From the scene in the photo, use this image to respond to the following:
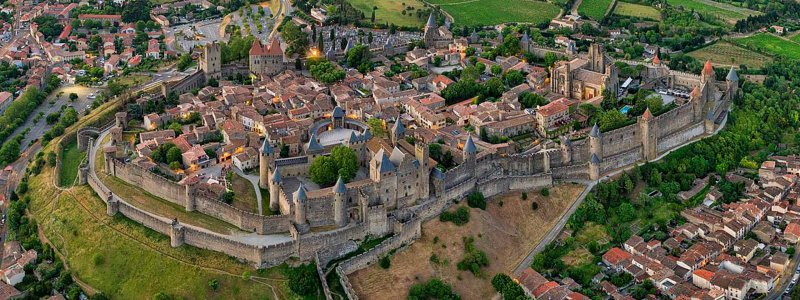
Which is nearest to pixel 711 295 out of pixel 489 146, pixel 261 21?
pixel 489 146

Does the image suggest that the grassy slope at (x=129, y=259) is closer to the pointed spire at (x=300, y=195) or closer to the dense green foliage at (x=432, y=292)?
the pointed spire at (x=300, y=195)

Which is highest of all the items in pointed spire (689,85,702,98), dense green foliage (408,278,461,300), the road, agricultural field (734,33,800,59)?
pointed spire (689,85,702,98)

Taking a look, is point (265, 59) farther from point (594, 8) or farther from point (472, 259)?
point (594, 8)

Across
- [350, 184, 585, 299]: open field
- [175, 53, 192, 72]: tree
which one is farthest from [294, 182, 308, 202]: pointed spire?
[175, 53, 192, 72]: tree

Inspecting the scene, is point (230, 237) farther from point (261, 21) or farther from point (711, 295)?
point (261, 21)

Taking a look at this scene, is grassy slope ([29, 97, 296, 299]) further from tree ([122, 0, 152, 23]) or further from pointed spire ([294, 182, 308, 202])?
tree ([122, 0, 152, 23])

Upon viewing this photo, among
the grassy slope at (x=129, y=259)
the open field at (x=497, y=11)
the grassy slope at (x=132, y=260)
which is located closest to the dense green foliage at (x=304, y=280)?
the grassy slope at (x=132, y=260)

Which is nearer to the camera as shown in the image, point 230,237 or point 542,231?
point 230,237

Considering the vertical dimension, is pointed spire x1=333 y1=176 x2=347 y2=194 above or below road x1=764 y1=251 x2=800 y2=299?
above
